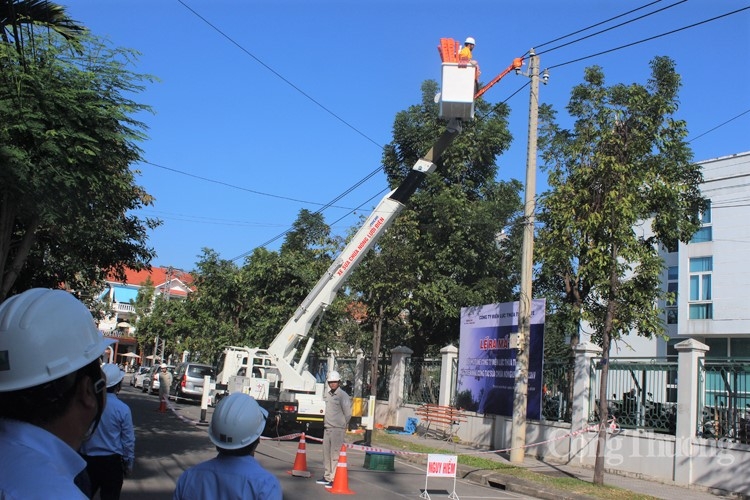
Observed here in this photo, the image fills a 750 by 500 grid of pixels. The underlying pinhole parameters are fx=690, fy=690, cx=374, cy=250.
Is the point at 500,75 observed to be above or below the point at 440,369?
above

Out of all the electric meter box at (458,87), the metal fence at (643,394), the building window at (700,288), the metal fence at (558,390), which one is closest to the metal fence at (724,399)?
the metal fence at (643,394)

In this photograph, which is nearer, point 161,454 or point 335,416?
point 335,416

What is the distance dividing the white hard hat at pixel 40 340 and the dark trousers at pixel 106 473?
4.21 meters

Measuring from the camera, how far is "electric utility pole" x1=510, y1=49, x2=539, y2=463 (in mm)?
15461

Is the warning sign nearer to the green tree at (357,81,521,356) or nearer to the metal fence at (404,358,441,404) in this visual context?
the metal fence at (404,358,441,404)

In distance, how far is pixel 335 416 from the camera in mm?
11289

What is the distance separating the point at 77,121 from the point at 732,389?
41.3 feet

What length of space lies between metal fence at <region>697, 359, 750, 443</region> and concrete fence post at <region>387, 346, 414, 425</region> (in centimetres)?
1188

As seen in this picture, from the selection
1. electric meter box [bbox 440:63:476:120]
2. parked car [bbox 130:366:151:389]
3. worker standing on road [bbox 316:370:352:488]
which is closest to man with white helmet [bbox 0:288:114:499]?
worker standing on road [bbox 316:370:352:488]

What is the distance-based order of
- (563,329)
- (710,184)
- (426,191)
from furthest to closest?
(710,184) → (426,191) → (563,329)

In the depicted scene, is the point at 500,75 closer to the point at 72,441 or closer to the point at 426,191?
the point at 426,191

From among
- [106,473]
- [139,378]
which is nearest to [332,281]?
[106,473]

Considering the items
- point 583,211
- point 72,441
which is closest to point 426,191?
point 583,211

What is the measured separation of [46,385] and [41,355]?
0.27 feet
